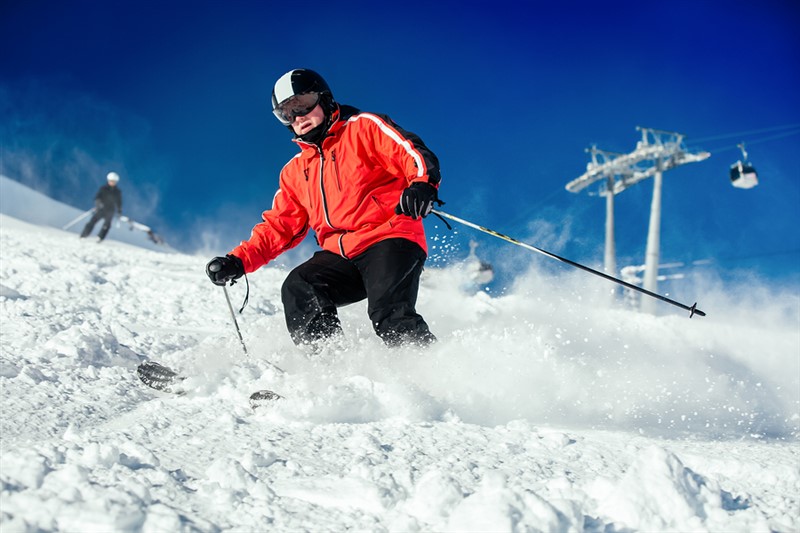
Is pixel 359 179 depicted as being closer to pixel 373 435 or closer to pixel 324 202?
pixel 324 202

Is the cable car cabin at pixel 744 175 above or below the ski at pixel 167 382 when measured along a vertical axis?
above

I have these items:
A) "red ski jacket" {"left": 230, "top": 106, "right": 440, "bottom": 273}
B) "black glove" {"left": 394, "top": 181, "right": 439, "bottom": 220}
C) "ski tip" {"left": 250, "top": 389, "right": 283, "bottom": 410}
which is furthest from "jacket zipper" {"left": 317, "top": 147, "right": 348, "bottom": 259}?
"ski tip" {"left": 250, "top": 389, "right": 283, "bottom": 410}

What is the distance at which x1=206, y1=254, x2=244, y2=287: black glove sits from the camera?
3.26 m

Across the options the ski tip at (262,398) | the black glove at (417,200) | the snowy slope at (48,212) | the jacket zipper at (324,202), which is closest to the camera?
the ski tip at (262,398)

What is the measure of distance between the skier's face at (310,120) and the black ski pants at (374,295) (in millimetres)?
729

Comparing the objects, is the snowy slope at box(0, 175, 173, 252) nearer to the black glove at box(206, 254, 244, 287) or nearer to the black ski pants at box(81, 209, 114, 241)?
the black ski pants at box(81, 209, 114, 241)

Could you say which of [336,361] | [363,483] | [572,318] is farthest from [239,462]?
[572,318]

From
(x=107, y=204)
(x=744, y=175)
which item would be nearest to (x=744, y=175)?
(x=744, y=175)

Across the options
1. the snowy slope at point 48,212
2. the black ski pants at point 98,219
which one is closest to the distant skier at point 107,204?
the black ski pants at point 98,219

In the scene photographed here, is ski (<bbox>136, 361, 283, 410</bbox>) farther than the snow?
Yes

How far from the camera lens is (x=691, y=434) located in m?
2.62

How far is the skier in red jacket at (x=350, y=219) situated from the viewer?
317cm

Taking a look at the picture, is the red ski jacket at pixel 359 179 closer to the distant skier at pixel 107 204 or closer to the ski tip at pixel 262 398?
the ski tip at pixel 262 398

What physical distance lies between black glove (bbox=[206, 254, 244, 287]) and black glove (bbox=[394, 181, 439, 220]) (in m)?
0.98
